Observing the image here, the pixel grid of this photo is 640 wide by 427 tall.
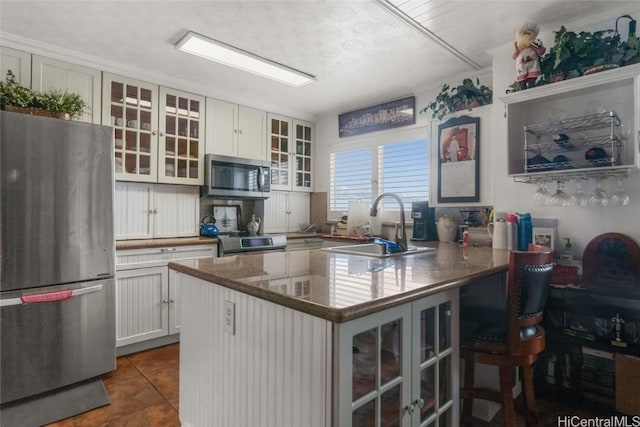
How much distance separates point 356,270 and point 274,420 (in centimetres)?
64

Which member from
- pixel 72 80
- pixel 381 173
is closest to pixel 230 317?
pixel 72 80

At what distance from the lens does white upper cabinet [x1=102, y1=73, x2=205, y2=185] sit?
9.67 feet

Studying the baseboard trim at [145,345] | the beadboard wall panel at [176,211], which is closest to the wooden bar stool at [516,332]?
the baseboard trim at [145,345]

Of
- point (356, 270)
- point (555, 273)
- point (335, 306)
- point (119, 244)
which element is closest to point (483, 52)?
point (555, 273)

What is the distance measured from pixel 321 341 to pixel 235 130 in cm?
320

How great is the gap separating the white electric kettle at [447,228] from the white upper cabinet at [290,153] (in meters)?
2.05

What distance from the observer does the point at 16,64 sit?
248cm

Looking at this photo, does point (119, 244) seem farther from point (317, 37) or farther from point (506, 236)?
point (506, 236)

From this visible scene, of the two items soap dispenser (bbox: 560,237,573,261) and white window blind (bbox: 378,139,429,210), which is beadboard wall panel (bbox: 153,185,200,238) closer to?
white window blind (bbox: 378,139,429,210)

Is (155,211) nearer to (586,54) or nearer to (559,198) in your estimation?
(559,198)

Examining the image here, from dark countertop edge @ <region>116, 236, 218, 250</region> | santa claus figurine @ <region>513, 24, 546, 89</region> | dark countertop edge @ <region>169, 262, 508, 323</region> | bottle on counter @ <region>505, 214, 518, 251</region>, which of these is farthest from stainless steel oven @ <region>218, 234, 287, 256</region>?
santa claus figurine @ <region>513, 24, 546, 89</region>

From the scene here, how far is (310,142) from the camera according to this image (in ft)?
15.1

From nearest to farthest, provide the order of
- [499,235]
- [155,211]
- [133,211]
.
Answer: [499,235] < [133,211] < [155,211]

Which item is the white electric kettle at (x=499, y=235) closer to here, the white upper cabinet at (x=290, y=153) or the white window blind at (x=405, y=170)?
the white window blind at (x=405, y=170)
